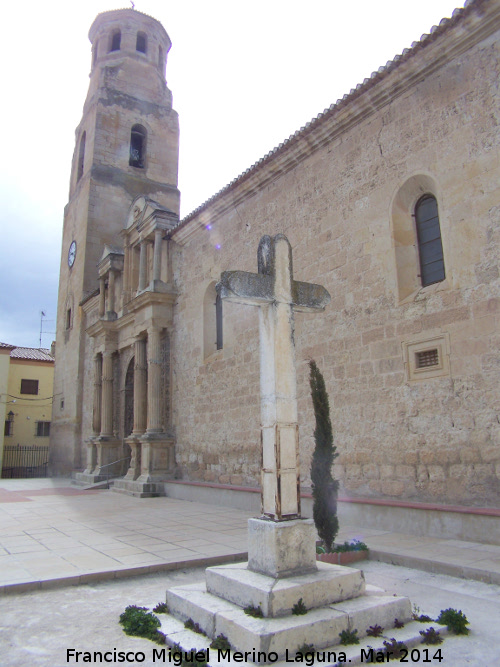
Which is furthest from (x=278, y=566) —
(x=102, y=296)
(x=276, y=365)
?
(x=102, y=296)

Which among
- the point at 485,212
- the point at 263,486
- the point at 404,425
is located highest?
the point at 485,212

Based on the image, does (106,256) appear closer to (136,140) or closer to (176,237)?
(176,237)

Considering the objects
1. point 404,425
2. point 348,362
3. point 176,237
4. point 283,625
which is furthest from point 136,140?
point 283,625

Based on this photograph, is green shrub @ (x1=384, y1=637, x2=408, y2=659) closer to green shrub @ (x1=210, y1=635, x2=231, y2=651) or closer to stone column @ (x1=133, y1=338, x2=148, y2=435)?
green shrub @ (x1=210, y1=635, x2=231, y2=651)

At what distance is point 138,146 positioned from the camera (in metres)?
21.9

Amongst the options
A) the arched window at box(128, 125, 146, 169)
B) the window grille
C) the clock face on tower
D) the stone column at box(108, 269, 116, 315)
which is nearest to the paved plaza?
the window grille

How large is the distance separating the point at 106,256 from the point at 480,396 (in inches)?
546

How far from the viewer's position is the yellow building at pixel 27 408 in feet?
88.5

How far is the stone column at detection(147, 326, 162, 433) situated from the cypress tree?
835cm

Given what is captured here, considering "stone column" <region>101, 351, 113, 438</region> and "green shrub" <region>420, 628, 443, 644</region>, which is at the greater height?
"stone column" <region>101, 351, 113, 438</region>

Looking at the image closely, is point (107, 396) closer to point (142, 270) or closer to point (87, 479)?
point (87, 479)

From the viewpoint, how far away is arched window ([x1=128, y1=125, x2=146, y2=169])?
21.4 metres

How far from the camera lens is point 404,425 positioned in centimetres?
707

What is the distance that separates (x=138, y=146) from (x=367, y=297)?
17033mm
